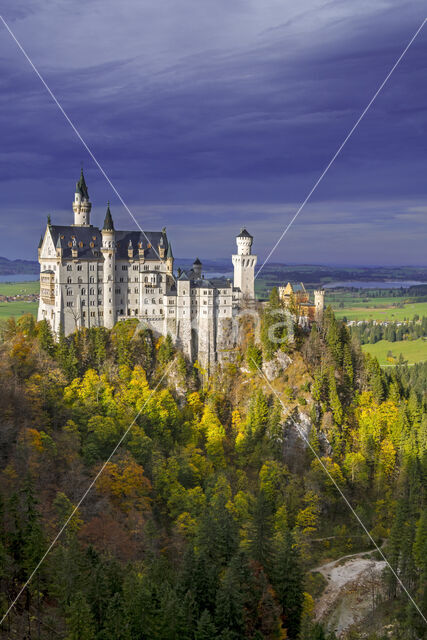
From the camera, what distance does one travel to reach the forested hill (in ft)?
136

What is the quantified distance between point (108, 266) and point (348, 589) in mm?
52900

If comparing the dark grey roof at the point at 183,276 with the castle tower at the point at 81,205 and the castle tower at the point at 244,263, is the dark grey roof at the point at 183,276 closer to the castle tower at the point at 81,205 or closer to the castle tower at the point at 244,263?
the castle tower at the point at 244,263

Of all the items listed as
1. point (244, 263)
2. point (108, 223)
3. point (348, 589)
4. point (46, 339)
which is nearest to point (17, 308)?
point (108, 223)

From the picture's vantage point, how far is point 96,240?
290ft

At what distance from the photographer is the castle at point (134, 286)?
279ft

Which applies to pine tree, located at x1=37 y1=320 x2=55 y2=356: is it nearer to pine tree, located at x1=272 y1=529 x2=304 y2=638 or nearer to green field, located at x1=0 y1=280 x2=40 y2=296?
pine tree, located at x1=272 y1=529 x2=304 y2=638

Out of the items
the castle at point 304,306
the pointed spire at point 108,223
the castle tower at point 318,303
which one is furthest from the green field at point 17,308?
the castle tower at point 318,303

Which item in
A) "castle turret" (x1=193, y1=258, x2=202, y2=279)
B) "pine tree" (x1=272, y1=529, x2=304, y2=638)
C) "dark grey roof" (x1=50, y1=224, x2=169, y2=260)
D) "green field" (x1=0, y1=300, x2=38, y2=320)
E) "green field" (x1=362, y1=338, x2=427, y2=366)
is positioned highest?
"dark grey roof" (x1=50, y1=224, x2=169, y2=260)

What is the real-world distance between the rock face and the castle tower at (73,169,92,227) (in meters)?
35.1

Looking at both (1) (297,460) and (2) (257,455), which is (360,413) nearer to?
(1) (297,460)

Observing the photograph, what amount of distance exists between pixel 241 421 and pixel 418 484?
2524cm

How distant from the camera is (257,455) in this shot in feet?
258

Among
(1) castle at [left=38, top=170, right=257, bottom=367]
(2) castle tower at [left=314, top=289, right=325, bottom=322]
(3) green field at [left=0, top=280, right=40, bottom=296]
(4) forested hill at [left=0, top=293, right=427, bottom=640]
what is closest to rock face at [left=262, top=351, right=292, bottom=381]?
(4) forested hill at [left=0, top=293, right=427, bottom=640]

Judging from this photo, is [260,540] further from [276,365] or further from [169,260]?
[169,260]
